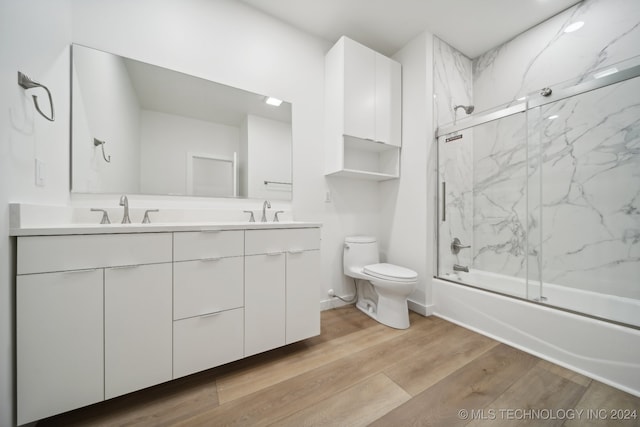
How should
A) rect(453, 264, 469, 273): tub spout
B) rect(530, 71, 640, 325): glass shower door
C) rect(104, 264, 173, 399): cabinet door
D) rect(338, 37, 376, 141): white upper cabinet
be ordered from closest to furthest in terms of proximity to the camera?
rect(104, 264, 173, 399): cabinet door < rect(530, 71, 640, 325): glass shower door < rect(338, 37, 376, 141): white upper cabinet < rect(453, 264, 469, 273): tub spout

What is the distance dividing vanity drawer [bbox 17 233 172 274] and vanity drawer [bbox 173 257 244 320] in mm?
130

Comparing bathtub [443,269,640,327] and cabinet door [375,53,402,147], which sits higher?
cabinet door [375,53,402,147]

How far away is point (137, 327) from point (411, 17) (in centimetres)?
285

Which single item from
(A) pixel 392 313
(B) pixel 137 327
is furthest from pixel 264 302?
(A) pixel 392 313

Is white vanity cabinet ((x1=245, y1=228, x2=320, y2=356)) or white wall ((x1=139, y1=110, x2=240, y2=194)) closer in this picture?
white vanity cabinet ((x1=245, y1=228, x2=320, y2=356))

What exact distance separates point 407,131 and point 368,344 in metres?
1.90

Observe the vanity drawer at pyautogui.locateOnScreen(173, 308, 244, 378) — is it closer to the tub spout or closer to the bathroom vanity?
the bathroom vanity

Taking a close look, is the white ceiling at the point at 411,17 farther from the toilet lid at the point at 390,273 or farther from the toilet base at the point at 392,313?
the toilet base at the point at 392,313

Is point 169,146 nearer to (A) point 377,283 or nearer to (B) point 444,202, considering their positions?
(A) point 377,283

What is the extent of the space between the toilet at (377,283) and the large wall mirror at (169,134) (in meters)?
0.81

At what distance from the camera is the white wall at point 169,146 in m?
1.53

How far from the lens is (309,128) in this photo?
2.10 m

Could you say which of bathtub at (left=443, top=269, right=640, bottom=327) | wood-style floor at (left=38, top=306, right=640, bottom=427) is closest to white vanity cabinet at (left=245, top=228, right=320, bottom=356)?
wood-style floor at (left=38, top=306, right=640, bottom=427)

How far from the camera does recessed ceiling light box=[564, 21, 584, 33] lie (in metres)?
1.86
